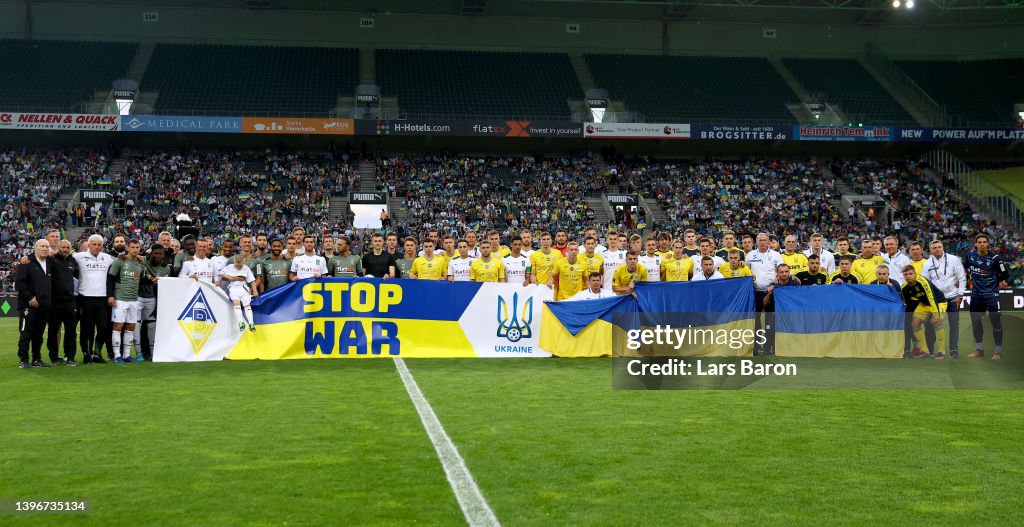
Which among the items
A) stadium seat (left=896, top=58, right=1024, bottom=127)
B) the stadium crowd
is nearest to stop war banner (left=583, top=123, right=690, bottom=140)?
the stadium crowd

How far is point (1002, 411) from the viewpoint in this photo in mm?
7879

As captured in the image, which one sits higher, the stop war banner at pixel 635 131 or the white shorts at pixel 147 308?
the stop war banner at pixel 635 131

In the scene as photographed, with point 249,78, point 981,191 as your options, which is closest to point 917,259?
point 981,191

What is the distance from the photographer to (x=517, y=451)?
237 inches

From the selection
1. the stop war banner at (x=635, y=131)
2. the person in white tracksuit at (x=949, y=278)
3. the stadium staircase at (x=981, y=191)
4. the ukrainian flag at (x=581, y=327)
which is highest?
the stop war banner at (x=635, y=131)

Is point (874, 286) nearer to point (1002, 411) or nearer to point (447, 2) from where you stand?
point (1002, 411)

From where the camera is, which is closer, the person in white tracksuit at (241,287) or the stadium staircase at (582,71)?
the person in white tracksuit at (241,287)

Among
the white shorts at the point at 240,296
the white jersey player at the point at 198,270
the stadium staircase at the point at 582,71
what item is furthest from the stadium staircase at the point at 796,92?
the white jersey player at the point at 198,270

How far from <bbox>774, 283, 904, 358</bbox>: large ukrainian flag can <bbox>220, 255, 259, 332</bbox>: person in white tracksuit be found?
721 cm

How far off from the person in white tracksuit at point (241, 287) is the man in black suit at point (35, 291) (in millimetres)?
2135

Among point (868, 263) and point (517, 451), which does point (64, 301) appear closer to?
point (517, 451)

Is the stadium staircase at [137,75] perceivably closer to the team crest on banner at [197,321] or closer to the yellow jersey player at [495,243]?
the team crest on banner at [197,321]

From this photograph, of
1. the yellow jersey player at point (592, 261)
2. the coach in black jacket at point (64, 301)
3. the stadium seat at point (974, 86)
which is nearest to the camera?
the coach in black jacket at point (64, 301)

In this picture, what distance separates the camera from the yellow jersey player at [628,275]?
12.4 metres
